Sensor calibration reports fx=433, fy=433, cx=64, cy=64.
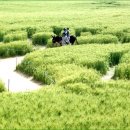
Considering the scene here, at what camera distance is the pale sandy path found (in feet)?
75.5

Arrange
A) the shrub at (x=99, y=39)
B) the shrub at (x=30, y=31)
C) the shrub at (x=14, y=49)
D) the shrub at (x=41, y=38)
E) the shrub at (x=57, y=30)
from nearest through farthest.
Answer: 1. the shrub at (x=14, y=49)
2. the shrub at (x=99, y=39)
3. the shrub at (x=41, y=38)
4. the shrub at (x=30, y=31)
5. the shrub at (x=57, y=30)

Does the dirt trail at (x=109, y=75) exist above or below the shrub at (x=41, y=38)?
above

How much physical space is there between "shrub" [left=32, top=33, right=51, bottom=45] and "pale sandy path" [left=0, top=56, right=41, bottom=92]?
775 centimetres

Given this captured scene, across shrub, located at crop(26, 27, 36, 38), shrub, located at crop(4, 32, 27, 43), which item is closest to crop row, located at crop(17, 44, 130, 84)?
shrub, located at crop(4, 32, 27, 43)

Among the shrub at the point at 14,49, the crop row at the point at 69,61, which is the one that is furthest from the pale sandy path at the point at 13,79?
the shrub at the point at 14,49

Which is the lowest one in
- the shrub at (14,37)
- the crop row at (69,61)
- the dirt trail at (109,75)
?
the shrub at (14,37)

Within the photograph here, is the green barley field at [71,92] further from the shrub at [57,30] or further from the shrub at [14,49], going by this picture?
the shrub at [57,30]

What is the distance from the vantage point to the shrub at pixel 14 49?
33000mm

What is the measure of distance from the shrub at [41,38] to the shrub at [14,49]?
4.76m

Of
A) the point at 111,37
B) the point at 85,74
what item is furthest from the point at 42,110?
the point at 111,37

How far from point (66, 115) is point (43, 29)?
2931 cm

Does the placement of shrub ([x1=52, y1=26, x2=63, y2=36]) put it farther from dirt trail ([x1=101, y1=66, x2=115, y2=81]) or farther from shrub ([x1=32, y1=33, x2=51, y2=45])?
dirt trail ([x1=101, y1=66, x2=115, y2=81])

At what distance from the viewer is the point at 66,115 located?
15508 mm

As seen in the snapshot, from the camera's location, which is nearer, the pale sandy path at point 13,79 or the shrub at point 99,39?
the pale sandy path at point 13,79
